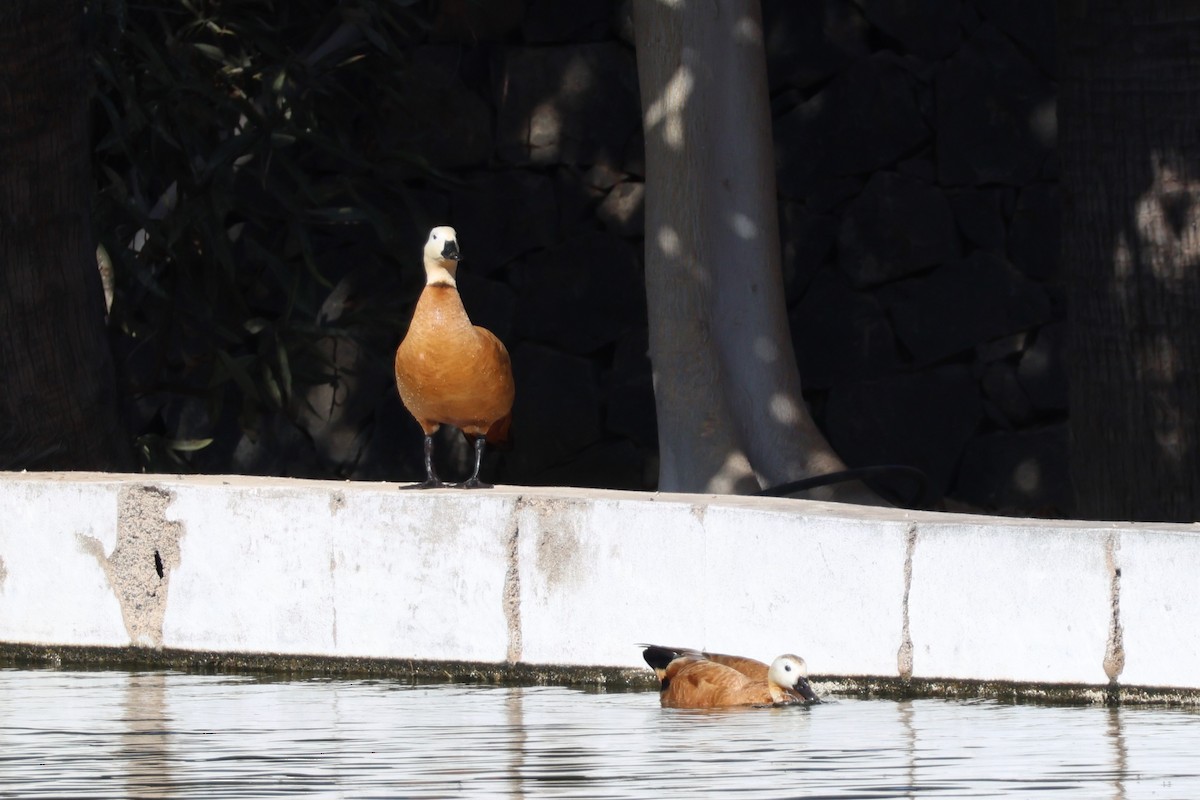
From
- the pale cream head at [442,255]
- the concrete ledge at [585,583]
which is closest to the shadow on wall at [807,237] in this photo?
the concrete ledge at [585,583]

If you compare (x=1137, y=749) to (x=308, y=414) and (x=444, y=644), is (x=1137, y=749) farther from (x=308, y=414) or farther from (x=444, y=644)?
(x=308, y=414)

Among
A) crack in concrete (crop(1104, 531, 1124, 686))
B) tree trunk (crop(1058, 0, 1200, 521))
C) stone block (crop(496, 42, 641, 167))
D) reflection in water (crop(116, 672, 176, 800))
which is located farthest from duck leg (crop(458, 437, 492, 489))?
stone block (crop(496, 42, 641, 167))

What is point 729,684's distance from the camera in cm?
681

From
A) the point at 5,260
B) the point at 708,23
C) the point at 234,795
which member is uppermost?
the point at 708,23

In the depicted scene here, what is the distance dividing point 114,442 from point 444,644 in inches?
120

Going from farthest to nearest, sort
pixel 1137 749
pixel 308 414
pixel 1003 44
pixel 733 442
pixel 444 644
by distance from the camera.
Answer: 1. pixel 308 414
2. pixel 1003 44
3. pixel 733 442
4. pixel 444 644
5. pixel 1137 749

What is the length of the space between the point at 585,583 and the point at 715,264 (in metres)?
2.74

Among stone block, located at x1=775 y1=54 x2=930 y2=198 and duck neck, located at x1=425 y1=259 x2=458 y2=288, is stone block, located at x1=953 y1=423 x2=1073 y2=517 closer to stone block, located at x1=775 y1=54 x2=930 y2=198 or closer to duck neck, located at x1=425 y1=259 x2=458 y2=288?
stone block, located at x1=775 y1=54 x2=930 y2=198

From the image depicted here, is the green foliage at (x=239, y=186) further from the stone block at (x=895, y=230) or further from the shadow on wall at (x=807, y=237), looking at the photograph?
the stone block at (x=895, y=230)

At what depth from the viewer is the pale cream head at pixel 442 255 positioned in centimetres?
793

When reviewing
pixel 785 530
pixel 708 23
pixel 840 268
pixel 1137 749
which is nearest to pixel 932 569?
pixel 785 530

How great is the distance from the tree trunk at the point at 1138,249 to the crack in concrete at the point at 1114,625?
82.7 inches

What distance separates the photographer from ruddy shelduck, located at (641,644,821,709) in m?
6.76

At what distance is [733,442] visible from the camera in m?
9.82
